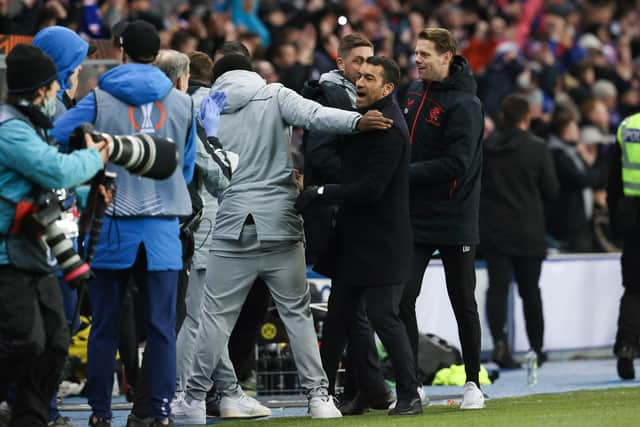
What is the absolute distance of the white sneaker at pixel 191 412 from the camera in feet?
30.5

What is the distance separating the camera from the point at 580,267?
1555 centimetres

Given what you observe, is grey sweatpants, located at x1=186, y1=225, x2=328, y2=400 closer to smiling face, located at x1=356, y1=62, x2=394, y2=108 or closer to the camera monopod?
smiling face, located at x1=356, y1=62, x2=394, y2=108

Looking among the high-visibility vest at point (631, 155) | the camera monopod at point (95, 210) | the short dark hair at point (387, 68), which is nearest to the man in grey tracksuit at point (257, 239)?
the short dark hair at point (387, 68)

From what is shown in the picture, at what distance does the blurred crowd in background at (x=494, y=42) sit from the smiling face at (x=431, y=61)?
2.84 m

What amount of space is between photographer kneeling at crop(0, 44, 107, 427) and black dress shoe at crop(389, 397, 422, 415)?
2.34 meters

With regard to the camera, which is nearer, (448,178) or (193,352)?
(448,178)

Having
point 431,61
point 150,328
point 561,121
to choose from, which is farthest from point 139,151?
point 561,121

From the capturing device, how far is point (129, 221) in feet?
26.3

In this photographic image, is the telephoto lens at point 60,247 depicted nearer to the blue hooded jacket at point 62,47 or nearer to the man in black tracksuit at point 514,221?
the blue hooded jacket at point 62,47

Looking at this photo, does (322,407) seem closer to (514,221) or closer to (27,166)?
(27,166)

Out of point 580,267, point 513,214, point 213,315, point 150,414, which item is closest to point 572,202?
point 580,267

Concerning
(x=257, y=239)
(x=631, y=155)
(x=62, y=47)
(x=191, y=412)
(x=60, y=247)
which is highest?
(x=62, y=47)

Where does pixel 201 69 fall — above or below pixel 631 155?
above

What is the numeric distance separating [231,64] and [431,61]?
1.36 m
